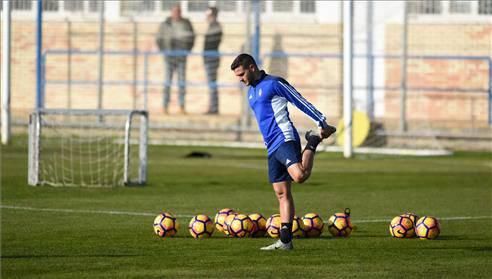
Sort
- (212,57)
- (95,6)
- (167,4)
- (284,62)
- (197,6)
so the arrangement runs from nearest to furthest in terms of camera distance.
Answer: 1. (167,4)
2. (197,6)
3. (212,57)
4. (95,6)
5. (284,62)

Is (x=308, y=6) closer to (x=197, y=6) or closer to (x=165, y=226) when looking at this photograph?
(x=197, y=6)

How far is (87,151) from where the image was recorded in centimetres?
2852

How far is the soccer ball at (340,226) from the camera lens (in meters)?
13.9

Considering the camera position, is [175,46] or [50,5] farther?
[175,46]

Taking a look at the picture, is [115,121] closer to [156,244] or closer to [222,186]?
[222,186]

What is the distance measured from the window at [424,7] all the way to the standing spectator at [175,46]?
573 cm

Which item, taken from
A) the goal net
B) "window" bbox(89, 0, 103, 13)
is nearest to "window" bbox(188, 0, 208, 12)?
"window" bbox(89, 0, 103, 13)

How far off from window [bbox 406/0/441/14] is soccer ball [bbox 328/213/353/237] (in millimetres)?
19417

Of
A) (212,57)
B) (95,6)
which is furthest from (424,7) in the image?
(95,6)

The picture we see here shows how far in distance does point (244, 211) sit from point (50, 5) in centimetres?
1718

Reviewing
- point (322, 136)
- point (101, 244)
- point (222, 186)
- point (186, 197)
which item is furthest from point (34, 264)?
point (222, 186)

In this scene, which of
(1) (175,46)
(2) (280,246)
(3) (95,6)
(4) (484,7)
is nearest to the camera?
(2) (280,246)

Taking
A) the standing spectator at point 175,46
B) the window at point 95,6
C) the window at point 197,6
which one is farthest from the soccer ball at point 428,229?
the window at point 95,6

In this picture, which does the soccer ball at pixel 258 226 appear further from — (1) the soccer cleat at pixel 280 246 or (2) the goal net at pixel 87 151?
(2) the goal net at pixel 87 151
